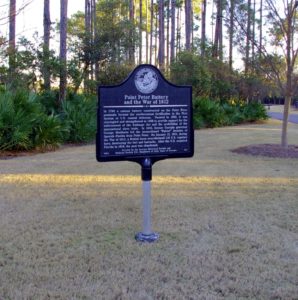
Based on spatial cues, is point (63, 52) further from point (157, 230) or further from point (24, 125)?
point (157, 230)

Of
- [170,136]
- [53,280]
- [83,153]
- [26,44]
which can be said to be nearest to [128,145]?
[170,136]

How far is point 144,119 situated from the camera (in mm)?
4691

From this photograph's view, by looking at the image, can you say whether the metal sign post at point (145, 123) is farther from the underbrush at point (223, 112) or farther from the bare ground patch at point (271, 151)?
the underbrush at point (223, 112)

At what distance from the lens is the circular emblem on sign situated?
4652mm

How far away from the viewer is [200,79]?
23.1m

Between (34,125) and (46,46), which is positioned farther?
(46,46)

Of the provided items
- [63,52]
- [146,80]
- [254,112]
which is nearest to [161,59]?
[254,112]

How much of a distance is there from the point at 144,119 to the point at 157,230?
126 cm

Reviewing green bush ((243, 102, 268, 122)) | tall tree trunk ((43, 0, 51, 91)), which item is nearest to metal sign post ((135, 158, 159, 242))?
tall tree trunk ((43, 0, 51, 91))

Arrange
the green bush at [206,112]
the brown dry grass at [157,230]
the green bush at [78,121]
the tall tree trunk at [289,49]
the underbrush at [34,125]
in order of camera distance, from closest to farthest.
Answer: the brown dry grass at [157,230], the tall tree trunk at [289,49], the underbrush at [34,125], the green bush at [78,121], the green bush at [206,112]

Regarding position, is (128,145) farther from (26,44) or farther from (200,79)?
(200,79)

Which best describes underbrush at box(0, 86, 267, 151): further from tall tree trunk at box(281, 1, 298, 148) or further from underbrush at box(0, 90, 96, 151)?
tall tree trunk at box(281, 1, 298, 148)

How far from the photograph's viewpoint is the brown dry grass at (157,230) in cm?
359

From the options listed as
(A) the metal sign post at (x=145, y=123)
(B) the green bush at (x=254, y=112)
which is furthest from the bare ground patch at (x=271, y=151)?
(B) the green bush at (x=254, y=112)
